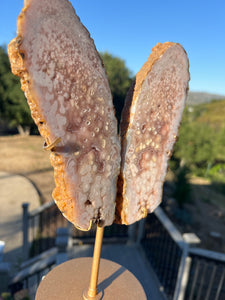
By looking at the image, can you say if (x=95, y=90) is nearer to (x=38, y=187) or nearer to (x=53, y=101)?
(x=53, y=101)

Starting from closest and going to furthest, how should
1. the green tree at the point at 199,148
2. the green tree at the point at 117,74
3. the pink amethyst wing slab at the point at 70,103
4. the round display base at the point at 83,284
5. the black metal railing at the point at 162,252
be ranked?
the pink amethyst wing slab at the point at 70,103 → the round display base at the point at 83,284 → the black metal railing at the point at 162,252 → the green tree at the point at 117,74 → the green tree at the point at 199,148

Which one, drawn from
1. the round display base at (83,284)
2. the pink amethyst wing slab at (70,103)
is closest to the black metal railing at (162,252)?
the round display base at (83,284)

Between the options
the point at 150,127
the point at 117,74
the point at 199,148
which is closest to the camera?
the point at 150,127

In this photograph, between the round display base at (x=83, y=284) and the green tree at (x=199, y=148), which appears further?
the green tree at (x=199, y=148)

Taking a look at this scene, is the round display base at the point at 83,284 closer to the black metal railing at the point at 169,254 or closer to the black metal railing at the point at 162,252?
the black metal railing at the point at 169,254

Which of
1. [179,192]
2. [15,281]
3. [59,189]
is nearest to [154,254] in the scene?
[15,281]

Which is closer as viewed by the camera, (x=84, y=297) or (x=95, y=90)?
(x=95, y=90)

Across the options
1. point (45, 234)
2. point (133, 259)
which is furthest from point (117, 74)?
point (133, 259)

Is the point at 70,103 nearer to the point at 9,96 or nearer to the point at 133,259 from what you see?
the point at 133,259
